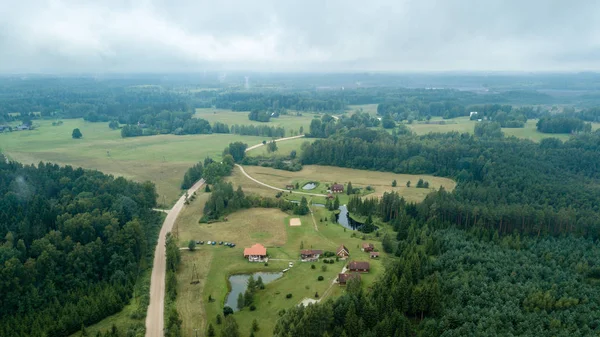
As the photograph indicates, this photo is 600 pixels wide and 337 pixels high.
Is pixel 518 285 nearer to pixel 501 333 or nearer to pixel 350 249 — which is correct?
pixel 501 333

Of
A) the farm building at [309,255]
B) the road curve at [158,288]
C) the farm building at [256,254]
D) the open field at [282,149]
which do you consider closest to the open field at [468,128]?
the open field at [282,149]


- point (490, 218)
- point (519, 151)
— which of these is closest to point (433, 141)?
point (519, 151)

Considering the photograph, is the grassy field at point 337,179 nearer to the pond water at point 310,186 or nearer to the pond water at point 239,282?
the pond water at point 310,186

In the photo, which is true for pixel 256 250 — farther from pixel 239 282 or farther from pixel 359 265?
pixel 359 265

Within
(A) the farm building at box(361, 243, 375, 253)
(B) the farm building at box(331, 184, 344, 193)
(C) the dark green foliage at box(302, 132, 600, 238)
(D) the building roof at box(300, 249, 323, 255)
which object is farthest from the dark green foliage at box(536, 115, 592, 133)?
(D) the building roof at box(300, 249, 323, 255)

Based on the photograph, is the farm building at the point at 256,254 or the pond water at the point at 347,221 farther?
the pond water at the point at 347,221
